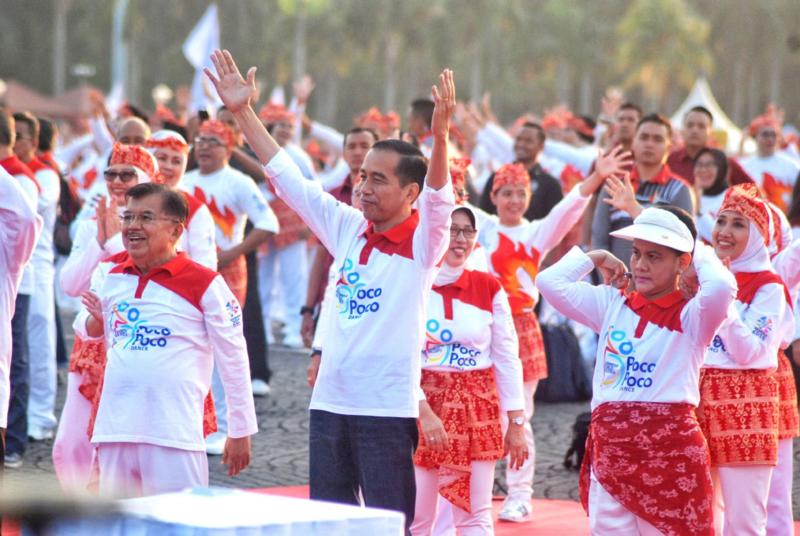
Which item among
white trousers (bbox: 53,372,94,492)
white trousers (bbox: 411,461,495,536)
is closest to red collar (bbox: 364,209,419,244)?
Answer: white trousers (bbox: 411,461,495,536)

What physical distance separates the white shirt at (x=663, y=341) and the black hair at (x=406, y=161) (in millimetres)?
1084

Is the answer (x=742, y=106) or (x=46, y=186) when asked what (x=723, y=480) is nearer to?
(x=46, y=186)

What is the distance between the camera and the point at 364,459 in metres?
5.40

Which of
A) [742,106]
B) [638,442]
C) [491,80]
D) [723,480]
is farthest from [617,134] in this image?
[742,106]

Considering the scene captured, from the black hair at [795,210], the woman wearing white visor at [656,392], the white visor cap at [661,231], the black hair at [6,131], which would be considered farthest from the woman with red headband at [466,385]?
the black hair at [795,210]

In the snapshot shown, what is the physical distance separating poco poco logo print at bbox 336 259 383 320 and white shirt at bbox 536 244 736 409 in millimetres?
1091

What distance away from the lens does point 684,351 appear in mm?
5742

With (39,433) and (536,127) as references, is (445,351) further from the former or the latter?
(536,127)

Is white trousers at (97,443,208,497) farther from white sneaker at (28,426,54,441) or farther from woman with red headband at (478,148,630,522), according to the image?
white sneaker at (28,426,54,441)

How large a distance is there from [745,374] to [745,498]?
577 mm

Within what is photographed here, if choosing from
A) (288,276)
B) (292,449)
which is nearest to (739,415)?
(292,449)

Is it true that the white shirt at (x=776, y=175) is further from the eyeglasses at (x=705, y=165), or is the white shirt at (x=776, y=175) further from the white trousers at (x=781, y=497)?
the white trousers at (x=781, y=497)

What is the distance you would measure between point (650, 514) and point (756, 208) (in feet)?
5.82

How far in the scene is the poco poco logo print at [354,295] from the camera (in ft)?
17.7
